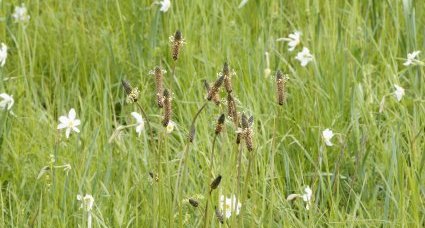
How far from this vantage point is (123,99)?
3.38 meters

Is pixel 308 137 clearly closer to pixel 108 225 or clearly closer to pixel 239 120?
pixel 108 225

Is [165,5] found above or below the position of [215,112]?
above

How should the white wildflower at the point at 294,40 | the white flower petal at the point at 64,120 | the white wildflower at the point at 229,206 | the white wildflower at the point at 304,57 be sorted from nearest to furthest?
the white wildflower at the point at 229,206 < the white flower petal at the point at 64,120 < the white wildflower at the point at 304,57 < the white wildflower at the point at 294,40

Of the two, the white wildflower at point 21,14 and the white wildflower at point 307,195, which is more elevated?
the white wildflower at point 21,14

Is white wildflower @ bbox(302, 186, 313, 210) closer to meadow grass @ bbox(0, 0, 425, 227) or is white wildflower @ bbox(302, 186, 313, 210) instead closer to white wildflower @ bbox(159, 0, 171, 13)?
meadow grass @ bbox(0, 0, 425, 227)

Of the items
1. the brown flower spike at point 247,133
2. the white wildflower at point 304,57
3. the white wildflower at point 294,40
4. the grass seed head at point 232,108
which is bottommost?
the brown flower spike at point 247,133

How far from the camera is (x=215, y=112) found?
3109 mm

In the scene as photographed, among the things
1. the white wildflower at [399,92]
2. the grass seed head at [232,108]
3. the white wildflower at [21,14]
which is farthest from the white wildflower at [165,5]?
the grass seed head at [232,108]

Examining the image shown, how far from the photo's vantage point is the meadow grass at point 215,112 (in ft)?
8.19

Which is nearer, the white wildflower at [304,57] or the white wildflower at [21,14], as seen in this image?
the white wildflower at [304,57]

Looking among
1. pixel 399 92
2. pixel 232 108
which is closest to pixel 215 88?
pixel 232 108

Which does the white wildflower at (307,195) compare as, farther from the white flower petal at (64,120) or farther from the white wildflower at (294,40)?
the white wildflower at (294,40)

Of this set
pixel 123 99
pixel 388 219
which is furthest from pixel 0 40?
pixel 388 219

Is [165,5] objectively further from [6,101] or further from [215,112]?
[6,101]
